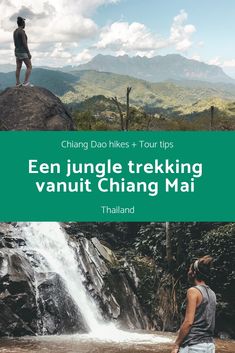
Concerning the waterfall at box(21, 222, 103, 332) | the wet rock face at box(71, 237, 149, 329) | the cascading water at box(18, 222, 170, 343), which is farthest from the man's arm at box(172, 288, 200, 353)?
the wet rock face at box(71, 237, 149, 329)

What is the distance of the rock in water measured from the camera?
81.6ft

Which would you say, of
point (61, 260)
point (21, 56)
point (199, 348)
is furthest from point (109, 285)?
point (199, 348)

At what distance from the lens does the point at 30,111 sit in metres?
25.2

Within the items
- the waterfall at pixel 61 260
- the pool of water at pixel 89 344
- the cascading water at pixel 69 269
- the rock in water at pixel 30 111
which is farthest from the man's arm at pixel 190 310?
the rock in water at pixel 30 111

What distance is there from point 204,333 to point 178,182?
26.8ft

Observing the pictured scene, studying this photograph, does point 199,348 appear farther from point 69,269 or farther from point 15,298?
point 69,269

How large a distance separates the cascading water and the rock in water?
305 inches

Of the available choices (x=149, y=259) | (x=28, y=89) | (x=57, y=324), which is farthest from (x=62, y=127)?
(x=57, y=324)

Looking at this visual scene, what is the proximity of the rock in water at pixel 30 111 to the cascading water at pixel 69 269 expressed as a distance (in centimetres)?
775

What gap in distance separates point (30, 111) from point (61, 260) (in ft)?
33.2

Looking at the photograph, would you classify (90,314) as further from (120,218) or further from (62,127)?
(62,127)

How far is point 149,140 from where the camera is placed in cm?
1393

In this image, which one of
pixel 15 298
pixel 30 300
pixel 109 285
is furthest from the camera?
pixel 109 285

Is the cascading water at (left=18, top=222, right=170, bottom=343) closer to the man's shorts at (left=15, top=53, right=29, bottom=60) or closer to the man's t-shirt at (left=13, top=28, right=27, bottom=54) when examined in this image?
the man's shorts at (left=15, top=53, right=29, bottom=60)
